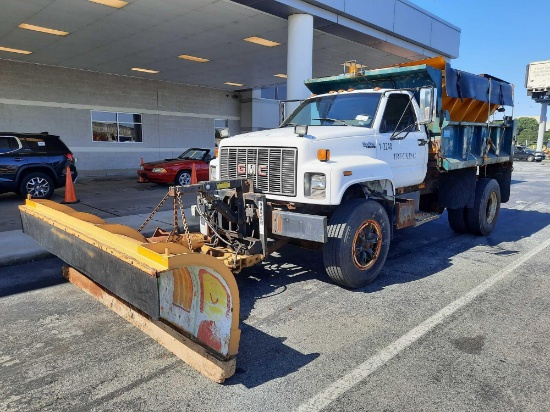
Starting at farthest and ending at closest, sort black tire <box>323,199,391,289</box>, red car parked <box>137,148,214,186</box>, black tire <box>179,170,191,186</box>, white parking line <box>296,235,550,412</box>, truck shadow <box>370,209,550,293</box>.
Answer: black tire <box>179,170,191,186</box>
red car parked <box>137,148,214,186</box>
truck shadow <box>370,209,550,293</box>
black tire <box>323,199,391,289</box>
white parking line <box>296,235,550,412</box>

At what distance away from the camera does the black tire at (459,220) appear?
776 centimetres

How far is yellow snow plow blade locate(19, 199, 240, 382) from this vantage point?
2885mm

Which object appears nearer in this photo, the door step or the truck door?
the truck door

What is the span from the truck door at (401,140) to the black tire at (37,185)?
1003 centimetres

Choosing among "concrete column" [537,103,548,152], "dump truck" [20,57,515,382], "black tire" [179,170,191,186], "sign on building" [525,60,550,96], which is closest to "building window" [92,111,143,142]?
"black tire" [179,170,191,186]

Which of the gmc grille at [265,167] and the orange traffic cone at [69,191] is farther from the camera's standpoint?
the orange traffic cone at [69,191]

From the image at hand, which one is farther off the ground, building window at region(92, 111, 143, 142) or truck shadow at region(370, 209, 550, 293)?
building window at region(92, 111, 143, 142)

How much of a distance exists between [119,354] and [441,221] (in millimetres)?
8102

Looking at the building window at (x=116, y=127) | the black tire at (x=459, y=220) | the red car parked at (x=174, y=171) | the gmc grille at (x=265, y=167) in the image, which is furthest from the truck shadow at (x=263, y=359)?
the building window at (x=116, y=127)

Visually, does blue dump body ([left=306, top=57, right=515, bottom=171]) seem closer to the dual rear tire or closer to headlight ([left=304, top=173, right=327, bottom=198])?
the dual rear tire

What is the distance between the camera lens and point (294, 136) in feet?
15.9

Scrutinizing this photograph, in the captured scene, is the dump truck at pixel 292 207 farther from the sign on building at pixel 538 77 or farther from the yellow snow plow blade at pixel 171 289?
the sign on building at pixel 538 77

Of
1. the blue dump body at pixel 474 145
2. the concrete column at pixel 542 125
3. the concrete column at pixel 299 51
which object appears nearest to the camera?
the blue dump body at pixel 474 145

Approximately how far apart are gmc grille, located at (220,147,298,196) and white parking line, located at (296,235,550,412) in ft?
6.44
